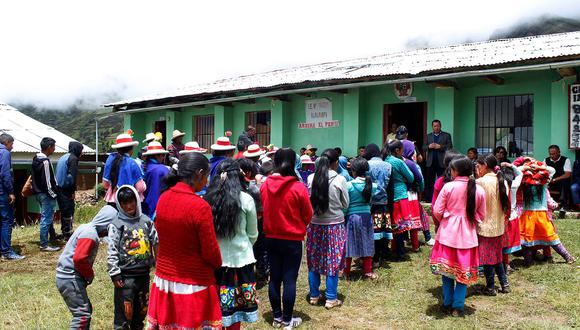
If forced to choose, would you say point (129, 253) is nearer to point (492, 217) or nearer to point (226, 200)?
point (226, 200)

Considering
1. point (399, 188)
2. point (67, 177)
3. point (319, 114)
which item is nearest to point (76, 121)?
point (319, 114)

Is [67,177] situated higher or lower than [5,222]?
higher

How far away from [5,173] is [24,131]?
1081cm

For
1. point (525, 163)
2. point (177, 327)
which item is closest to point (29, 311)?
point (177, 327)

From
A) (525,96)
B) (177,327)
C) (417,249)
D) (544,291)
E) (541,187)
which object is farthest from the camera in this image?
(525,96)

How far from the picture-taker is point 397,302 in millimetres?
4918

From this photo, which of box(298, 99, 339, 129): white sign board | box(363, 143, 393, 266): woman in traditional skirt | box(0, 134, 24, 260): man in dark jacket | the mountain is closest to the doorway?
box(298, 99, 339, 129): white sign board

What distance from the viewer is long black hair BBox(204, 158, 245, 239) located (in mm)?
3434

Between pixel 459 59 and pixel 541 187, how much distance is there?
16.3 ft

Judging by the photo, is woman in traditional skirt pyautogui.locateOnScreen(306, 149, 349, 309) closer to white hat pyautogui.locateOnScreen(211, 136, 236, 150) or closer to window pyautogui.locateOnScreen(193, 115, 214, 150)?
white hat pyautogui.locateOnScreen(211, 136, 236, 150)

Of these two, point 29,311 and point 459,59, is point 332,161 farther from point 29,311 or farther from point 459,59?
point 459,59

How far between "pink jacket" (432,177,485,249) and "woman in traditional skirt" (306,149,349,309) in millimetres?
953

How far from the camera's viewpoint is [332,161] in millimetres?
4945

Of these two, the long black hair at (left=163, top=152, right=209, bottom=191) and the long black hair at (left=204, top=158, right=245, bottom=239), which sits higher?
the long black hair at (left=163, top=152, right=209, bottom=191)
